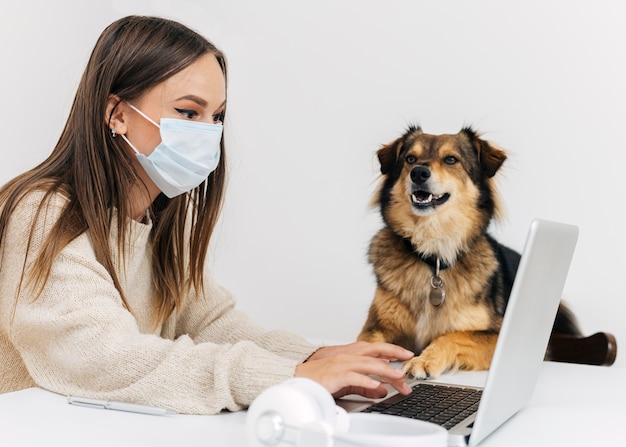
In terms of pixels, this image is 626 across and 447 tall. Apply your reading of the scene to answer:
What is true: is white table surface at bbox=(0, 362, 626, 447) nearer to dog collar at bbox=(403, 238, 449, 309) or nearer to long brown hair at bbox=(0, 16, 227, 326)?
long brown hair at bbox=(0, 16, 227, 326)

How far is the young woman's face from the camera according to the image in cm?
139

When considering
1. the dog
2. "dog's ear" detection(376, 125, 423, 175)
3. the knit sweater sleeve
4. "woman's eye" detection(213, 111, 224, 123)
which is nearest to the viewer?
the knit sweater sleeve

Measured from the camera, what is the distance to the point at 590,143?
6.30ft

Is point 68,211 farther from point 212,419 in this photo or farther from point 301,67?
point 301,67

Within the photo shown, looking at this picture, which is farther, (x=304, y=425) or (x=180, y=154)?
(x=180, y=154)

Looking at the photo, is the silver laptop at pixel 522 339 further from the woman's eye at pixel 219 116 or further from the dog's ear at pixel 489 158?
the dog's ear at pixel 489 158

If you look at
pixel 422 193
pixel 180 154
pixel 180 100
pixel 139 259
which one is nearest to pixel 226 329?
pixel 139 259

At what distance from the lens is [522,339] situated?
880mm

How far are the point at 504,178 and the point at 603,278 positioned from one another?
37 centimetres

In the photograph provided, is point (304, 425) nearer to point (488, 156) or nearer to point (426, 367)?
point (426, 367)

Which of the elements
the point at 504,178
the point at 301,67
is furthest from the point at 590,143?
the point at 301,67

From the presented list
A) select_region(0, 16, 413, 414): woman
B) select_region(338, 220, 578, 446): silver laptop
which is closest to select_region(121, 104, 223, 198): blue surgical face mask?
select_region(0, 16, 413, 414): woman

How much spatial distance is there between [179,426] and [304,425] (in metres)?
0.38

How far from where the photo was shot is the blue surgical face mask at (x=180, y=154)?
141 cm
